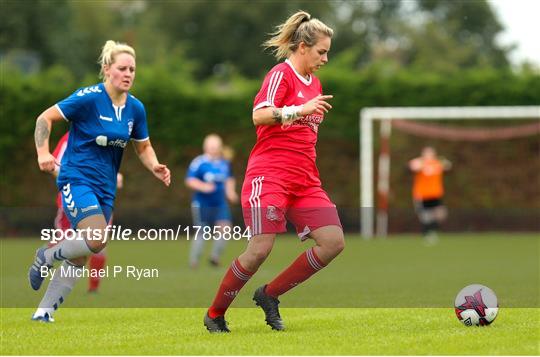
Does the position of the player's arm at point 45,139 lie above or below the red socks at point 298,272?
above

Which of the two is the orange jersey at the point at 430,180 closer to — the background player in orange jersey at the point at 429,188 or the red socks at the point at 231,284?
the background player in orange jersey at the point at 429,188

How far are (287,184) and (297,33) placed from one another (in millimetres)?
1048

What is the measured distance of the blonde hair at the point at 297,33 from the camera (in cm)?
730

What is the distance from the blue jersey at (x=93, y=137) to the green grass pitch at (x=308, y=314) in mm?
1104

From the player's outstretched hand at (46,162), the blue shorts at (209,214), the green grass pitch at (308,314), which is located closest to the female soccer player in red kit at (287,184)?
the green grass pitch at (308,314)

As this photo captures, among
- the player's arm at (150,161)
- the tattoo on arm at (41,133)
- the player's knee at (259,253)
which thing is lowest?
the player's knee at (259,253)

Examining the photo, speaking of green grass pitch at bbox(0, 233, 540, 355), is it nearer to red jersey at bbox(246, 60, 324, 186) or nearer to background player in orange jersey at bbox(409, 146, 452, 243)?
red jersey at bbox(246, 60, 324, 186)

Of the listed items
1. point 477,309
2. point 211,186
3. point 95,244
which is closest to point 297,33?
point 95,244

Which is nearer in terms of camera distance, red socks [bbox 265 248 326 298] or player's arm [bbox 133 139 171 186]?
red socks [bbox 265 248 326 298]

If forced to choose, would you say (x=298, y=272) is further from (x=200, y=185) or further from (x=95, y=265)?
(x=200, y=185)

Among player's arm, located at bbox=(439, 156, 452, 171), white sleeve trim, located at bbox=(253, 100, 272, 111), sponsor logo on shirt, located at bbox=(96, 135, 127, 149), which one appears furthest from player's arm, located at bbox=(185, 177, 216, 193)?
player's arm, located at bbox=(439, 156, 452, 171)

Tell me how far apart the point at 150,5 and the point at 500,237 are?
34.6 meters

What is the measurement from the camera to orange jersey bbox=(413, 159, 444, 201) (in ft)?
75.9

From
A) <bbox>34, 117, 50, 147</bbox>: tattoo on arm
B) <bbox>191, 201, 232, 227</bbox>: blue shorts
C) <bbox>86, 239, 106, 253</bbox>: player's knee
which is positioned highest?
<bbox>34, 117, 50, 147</bbox>: tattoo on arm
